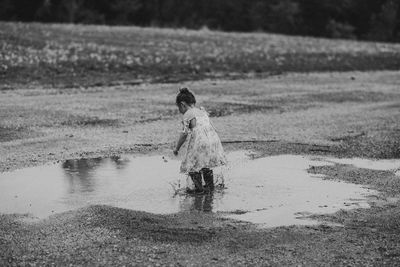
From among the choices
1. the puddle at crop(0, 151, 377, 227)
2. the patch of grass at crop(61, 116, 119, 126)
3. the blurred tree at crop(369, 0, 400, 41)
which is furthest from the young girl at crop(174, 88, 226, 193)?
the blurred tree at crop(369, 0, 400, 41)

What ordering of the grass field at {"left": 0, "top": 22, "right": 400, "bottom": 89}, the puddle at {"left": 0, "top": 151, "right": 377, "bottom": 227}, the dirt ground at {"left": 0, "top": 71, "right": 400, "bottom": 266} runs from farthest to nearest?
the grass field at {"left": 0, "top": 22, "right": 400, "bottom": 89} → the puddle at {"left": 0, "top": 151, "right": 377, "bottom": 227} → the dirt ground at {"left": 0, "top": 71, "right": 400, "bottom": 266}

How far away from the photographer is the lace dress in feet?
26.6

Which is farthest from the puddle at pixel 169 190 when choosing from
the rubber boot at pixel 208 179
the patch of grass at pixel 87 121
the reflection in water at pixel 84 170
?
the patch of grass at pixel 87 121

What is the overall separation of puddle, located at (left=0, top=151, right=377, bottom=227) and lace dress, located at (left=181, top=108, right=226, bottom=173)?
0.35 meters

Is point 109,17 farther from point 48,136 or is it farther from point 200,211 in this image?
point 200,211

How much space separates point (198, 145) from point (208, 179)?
1.45 ft

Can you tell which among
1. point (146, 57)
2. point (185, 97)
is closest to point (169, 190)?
point (185, 97)

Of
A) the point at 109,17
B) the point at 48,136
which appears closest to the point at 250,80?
the point at 48,136

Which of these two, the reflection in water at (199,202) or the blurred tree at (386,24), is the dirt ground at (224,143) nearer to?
the reflection in water at (199,202)

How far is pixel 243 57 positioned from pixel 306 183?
19419mm

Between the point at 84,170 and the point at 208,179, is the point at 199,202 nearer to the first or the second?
the point at 208,179

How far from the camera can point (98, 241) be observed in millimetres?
6207

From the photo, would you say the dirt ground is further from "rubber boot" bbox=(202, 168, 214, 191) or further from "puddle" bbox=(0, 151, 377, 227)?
"rubber boot" bbox=(202, 168, 214, 191)

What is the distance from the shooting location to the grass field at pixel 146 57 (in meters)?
20.7
